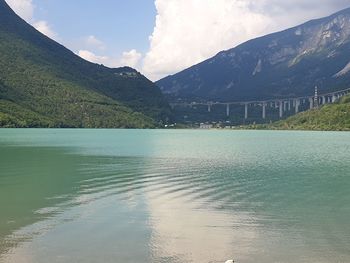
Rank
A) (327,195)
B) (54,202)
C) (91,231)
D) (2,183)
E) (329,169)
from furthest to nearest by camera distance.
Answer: (329,169) → (2,183) → (327,195) → (54,202) → (91,231)

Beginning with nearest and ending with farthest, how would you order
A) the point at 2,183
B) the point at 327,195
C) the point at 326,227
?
1. the point at 326,227
2. the point at 327,195
3. the point at 2,183

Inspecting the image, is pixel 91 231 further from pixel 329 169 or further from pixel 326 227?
pixel 329 169

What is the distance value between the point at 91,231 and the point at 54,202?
7664mm

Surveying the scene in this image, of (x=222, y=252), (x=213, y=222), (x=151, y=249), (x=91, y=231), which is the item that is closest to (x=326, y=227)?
(x=213, y=222)

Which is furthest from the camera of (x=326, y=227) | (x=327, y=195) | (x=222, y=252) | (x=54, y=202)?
(x=327, y=195)

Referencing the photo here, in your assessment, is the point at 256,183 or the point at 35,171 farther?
the point at 35,171

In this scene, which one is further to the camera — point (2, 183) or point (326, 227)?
point (2, 183)

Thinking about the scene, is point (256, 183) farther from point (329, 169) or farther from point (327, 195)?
point (329, 169)

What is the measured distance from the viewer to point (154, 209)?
25094 millimetres

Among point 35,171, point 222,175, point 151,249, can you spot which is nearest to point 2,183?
point 35,171

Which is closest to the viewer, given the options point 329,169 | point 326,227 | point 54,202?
point 326,227

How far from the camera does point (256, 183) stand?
36.0 metres

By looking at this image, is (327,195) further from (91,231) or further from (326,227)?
(91,231)

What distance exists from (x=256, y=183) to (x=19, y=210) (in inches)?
693
